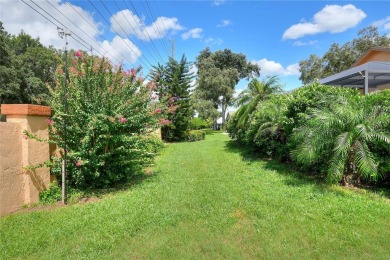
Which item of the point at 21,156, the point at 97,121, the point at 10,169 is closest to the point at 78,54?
the point at 97,121

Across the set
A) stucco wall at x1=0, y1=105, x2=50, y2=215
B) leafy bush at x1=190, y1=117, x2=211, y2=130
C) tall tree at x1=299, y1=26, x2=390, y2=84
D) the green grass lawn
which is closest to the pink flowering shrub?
stucco wall at x1=0, y1=105, x2=50, y2=215

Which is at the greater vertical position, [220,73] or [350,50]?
[350,50]

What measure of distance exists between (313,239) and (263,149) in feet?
21.9

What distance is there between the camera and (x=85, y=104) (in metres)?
5.01

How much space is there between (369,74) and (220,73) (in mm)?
22630

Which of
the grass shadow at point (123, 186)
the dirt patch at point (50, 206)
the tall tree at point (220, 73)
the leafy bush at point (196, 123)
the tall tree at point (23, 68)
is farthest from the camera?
the tall tree at point (220, 73)

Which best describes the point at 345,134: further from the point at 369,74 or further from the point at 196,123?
the point at 196,123

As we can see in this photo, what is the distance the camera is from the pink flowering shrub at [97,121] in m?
4.90

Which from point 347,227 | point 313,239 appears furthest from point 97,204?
point 347,227

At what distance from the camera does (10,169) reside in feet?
13.0

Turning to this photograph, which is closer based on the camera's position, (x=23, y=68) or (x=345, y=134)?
(x=345, y=134)

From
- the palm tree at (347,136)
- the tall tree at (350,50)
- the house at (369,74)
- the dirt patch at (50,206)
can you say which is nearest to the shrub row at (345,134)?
the palm tree at (347,136)

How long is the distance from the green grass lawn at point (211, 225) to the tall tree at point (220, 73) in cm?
2339

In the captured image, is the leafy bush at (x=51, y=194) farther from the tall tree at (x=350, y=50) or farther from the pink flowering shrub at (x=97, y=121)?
the tall tree at (x=350, y=50)
